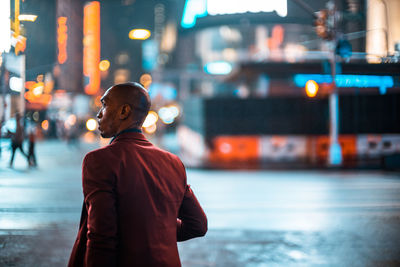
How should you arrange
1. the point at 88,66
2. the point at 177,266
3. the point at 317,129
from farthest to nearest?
the point at 88,66 < the point at 317,129 < the point at 177,266

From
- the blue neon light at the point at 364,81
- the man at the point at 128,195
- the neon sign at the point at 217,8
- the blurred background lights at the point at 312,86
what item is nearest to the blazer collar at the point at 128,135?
the man at the point at 128,195

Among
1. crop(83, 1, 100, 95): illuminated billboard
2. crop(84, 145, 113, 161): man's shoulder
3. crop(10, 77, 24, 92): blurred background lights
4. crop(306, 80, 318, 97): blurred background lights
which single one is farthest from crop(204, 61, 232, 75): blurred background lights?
crop(84, 145, 113, 161): man's shoulder

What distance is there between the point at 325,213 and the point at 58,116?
37275mm

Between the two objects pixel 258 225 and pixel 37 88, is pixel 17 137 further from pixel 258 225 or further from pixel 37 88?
pixel 258 225

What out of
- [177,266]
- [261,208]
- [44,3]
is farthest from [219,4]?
[177,266]

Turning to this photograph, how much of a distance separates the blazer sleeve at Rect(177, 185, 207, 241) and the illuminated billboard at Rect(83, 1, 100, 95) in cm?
6344

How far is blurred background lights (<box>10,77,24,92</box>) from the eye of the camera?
3821mm

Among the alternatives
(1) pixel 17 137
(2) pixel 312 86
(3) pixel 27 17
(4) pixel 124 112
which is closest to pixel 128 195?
(4) pixel 124 112

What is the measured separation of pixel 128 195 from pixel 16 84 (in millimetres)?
2326

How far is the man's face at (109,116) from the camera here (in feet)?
7.45

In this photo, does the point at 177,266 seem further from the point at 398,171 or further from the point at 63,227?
the point at 63,227

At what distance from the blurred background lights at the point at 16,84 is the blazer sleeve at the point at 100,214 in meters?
2.13

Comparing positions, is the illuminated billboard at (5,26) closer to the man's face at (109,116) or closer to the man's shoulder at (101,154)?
the man's face at (109,116)

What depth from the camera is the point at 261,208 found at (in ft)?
31.2
